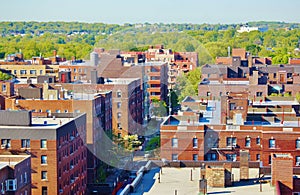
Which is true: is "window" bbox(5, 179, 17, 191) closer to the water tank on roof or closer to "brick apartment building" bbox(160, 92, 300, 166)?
"brick apartment building" bbox(160, 92, 300, 166)

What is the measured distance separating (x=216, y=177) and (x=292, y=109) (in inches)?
1124

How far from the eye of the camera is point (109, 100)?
7050 cm

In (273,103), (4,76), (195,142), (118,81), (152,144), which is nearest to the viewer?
(195,142)

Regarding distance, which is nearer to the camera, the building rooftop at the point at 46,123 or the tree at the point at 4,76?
the building rooftop at the point at 46,123

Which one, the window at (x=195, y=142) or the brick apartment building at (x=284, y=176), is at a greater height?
the brick apartment building at (x=284, y=176)

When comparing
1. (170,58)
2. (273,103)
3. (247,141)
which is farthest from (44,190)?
(170,58)

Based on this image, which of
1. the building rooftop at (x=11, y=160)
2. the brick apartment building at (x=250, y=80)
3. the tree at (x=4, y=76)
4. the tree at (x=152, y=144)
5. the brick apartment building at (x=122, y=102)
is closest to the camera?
the building rooftop at (x=11, y=160)

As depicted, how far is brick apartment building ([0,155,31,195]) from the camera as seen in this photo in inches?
1549

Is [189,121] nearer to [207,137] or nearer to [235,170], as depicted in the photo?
[207,137]

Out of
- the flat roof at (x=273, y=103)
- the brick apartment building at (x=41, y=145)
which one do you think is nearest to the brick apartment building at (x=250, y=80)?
the flat roof at (x=273, y=103)

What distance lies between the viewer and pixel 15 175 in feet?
131

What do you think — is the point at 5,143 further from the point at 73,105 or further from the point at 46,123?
the point at 73,105

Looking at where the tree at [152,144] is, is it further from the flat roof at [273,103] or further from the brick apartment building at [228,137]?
the brick apartment building at [228,137]

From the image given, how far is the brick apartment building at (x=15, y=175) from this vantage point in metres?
39.3
